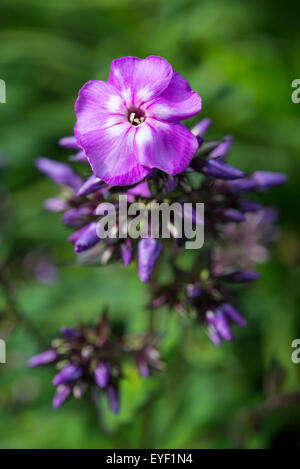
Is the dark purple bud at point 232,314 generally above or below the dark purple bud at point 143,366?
above

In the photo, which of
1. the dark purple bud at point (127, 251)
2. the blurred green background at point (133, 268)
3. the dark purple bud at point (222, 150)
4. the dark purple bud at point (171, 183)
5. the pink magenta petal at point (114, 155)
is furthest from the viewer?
the blurred green background at point (133, 268)

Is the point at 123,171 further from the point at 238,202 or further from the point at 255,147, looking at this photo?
the point at 255,147

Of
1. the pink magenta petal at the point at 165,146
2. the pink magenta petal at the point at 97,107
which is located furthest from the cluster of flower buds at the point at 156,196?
the pink magenta petal at the point at 97,107

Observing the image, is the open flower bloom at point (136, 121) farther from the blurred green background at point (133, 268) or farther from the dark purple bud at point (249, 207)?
the blurred green background at point (133, 268)

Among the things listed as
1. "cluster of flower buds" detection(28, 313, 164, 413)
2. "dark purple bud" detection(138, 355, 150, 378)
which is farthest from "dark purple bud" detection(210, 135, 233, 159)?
"dark purple bud" detection(138, 355, 150, 378)

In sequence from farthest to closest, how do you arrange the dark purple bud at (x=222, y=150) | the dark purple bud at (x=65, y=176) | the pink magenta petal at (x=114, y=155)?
the dark purple bud at (x=65, y=176), the dark purple bud at (x=222, y=150), the pink magenta petal at (x=114, y=155)

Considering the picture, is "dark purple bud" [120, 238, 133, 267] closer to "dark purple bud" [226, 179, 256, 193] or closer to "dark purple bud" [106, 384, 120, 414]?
"dark purple bud" [226, 179, 256, 193]
